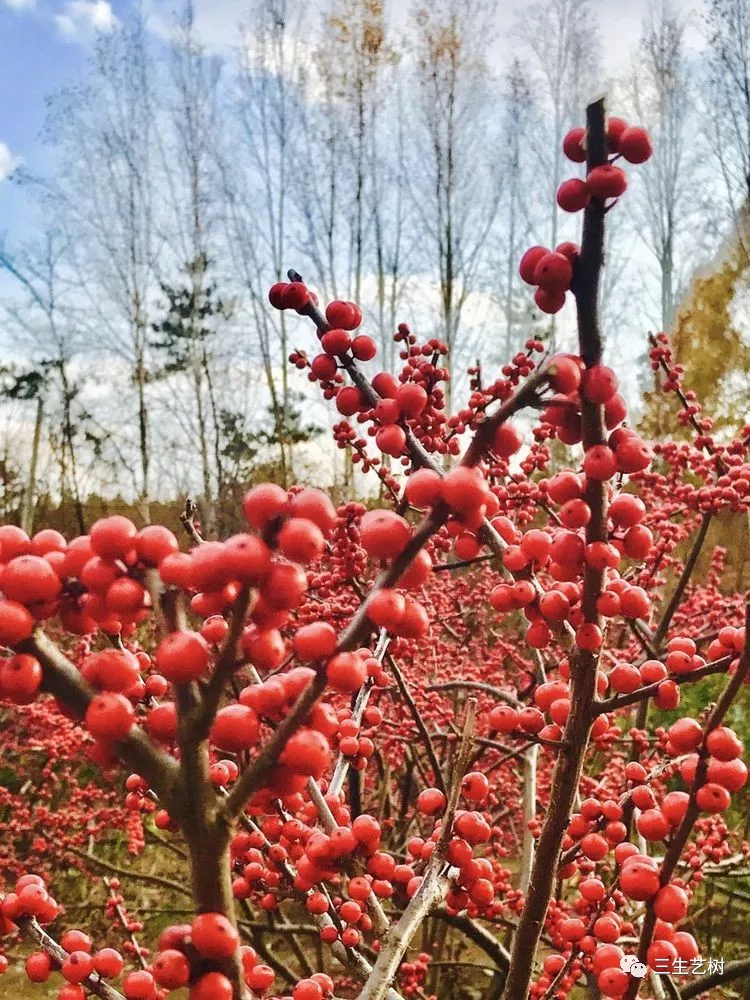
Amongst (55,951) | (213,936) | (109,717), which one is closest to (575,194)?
(109,717)

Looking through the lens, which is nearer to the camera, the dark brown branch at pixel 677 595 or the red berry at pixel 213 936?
the red berry at pixel 213 936

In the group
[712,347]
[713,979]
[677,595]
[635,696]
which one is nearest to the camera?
[635,696]

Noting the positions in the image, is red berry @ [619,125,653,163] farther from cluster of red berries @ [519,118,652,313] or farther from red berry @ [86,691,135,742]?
red berry @ [86,691,135,742]

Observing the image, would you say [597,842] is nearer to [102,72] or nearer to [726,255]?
[102,72]

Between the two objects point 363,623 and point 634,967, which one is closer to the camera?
point 363,623

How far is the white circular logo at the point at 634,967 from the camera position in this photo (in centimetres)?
111

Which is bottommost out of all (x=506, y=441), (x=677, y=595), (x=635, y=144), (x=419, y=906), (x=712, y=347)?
(x=419, y=906)

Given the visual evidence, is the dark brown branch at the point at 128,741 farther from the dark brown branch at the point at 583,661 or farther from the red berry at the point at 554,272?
the red berry at the point at 554,272

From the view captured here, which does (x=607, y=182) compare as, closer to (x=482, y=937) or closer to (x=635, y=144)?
(x=635, y=144)

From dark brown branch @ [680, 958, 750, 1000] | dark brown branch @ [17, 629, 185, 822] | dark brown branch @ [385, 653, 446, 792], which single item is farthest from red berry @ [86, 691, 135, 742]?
dark brown branch @ [680, 958, 750, 1000]

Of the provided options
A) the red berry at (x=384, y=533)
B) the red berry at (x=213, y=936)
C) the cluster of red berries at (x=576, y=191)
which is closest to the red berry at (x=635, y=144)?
the cluster of red berries at (x=576, y=191)

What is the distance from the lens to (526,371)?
279 cm

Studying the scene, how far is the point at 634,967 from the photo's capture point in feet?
3.71

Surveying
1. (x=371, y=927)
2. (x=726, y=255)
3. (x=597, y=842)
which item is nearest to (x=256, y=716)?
(x=597, y=842)
